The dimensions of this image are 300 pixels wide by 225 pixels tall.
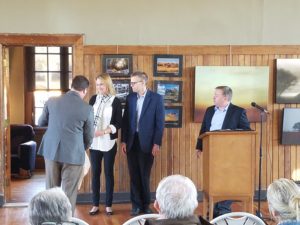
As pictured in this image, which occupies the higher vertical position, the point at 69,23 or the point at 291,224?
the point at 69,23

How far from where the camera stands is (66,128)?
4484 millimetres

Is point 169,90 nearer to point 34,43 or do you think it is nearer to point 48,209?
point 34,43

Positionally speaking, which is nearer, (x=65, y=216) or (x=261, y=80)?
(x=65, y=216)

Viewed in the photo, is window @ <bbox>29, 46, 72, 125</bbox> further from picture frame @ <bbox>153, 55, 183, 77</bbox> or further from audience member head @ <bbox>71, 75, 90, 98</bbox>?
audience member head @ <bbox>71, 75, 90, 98</bbox>

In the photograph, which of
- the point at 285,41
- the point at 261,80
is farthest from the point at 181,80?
the point at 285,41

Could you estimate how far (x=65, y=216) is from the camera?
237cm

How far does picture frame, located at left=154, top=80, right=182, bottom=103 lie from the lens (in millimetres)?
6355

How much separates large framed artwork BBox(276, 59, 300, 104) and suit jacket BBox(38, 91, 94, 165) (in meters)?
2.96

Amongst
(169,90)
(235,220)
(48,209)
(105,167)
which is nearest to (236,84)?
(169,90)

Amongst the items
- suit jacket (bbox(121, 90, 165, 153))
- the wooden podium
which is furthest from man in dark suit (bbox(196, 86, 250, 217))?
suit jacket (bbox(121, 90, 165, 153))

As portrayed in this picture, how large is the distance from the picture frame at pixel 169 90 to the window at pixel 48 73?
3.91 metres

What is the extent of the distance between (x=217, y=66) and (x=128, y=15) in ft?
4.27

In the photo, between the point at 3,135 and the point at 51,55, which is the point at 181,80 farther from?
the point at 51,55

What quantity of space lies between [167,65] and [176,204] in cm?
403
